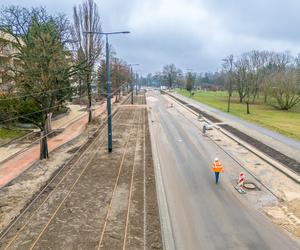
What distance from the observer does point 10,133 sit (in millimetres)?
31484

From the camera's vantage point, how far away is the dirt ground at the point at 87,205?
11.4m

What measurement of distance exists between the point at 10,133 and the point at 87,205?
65.5 feet

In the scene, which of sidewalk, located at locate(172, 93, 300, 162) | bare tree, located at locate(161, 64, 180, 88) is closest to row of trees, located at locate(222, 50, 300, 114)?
sidewalk, located at locate(172, 93, 300, 162)

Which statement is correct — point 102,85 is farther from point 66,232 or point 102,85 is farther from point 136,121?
point 66,232

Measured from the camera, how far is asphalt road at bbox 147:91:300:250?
1120 cm

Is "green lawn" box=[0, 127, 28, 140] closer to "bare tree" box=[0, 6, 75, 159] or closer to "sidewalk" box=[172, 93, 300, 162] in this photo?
"bare tree" box=[0, 6, 75, 159]

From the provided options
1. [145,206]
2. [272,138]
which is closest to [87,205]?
[145,206]

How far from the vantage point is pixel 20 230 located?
1209 cm

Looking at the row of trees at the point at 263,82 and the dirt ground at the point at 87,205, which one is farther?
the row of trees at the point at 263,82

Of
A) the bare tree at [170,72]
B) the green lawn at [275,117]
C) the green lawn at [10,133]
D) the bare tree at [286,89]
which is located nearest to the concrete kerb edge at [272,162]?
the green lawn at [275,117]

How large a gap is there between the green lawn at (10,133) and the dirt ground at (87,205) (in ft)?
26.5

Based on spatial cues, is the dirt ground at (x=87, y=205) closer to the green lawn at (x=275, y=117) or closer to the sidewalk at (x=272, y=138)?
the sidewalk at (x=272, y=138)

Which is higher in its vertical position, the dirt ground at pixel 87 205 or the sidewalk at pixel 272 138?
the sidewalk at pixel 272 138

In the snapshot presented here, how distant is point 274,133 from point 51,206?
24079 millimetres
